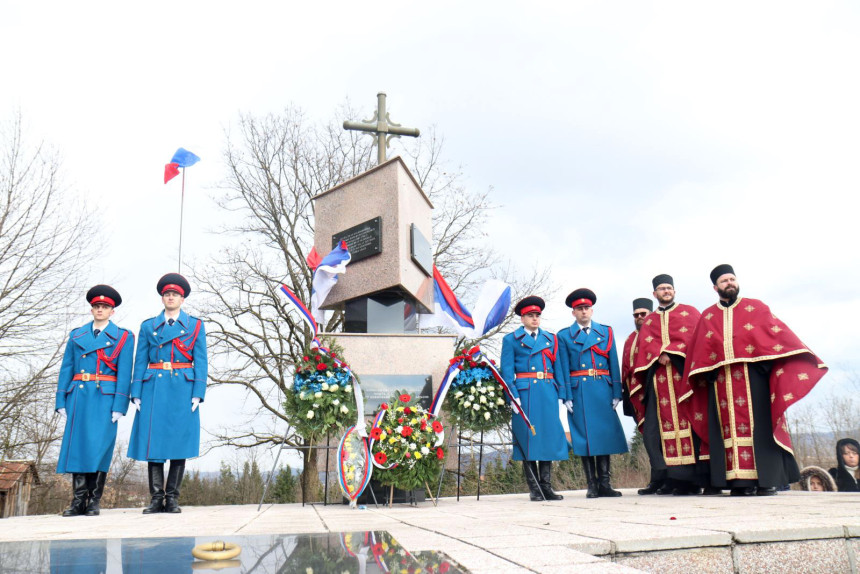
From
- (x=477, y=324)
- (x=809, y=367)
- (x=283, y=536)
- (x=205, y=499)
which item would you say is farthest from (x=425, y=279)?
(x=205, y=499)

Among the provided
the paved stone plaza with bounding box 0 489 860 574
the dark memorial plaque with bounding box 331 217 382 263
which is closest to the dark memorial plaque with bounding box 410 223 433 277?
the dark memorial plaque with bounding box 331 217 382 263

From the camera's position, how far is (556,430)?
6.70 m

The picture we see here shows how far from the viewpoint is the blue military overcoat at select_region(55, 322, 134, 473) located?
5.82 meters

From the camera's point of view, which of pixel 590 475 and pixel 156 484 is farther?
pixel 590 475

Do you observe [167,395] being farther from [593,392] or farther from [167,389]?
[593,392]

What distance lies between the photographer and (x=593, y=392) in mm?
6910

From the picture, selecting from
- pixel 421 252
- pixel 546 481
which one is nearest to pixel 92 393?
pixel 421 252

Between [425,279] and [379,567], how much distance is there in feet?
20.1

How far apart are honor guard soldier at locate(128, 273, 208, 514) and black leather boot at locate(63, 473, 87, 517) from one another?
1.77 ft

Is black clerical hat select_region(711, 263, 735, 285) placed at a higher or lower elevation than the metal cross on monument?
lower

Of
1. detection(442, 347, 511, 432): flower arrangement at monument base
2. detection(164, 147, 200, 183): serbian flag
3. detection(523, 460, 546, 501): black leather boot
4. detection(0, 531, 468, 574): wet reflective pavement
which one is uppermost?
detection(164, 147, 200, 183): serbian flag

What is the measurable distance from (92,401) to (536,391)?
13.8ft

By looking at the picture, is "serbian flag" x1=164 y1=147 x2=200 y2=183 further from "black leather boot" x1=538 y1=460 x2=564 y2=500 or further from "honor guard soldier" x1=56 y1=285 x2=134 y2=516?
"black leather boot" x1=538 y1=460 x2=564 y2=500

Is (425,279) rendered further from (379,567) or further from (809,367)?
(379,567)
